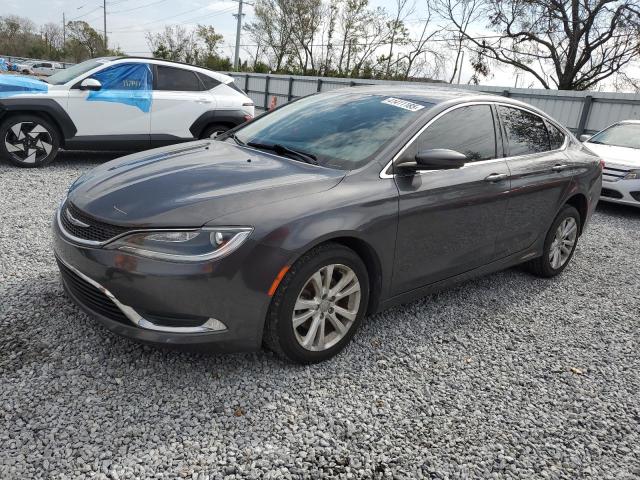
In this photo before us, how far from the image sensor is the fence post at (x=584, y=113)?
45.8 feet

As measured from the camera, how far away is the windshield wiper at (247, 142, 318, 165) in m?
3.21

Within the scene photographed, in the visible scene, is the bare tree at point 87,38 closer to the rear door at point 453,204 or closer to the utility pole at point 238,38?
the utility pole at point 238,38

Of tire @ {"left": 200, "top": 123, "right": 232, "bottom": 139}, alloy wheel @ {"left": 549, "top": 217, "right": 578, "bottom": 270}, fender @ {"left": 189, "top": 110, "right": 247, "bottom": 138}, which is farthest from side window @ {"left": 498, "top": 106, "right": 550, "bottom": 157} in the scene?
tire @ {"left": 200, "top": 123, "right": 232, "bottom": 139}

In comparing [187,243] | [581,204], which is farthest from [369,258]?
[581,204]

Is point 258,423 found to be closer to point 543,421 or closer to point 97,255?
point 97,255

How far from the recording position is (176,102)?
8.07 meters

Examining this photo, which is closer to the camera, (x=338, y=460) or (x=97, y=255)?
(x=338, y=460)

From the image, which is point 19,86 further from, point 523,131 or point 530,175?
point 530,175

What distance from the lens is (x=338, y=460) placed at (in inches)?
90.8

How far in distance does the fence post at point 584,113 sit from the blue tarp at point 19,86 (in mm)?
12846

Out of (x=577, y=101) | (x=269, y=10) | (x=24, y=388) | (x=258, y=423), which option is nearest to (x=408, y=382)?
(x=258, y=423)

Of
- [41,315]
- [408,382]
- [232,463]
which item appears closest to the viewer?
[232,463]

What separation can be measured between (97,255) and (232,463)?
46.9 inches

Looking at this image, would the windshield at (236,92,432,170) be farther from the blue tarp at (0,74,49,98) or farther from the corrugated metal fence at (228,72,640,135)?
the corrugated metal fence at (228,72,640,135)
